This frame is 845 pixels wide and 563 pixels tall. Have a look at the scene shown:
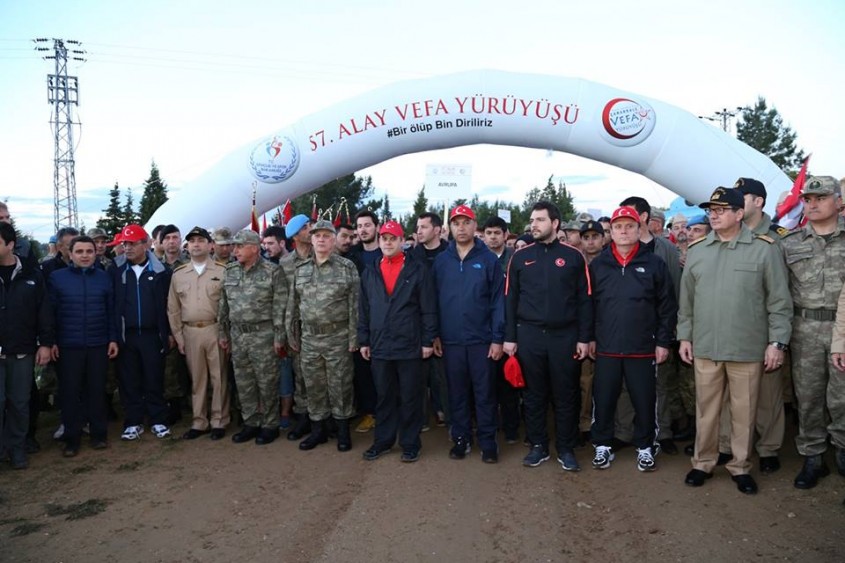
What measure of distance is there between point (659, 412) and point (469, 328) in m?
1.72

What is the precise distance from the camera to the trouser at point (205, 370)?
553 centimetres

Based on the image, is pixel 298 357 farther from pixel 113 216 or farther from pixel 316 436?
pixel 113 216

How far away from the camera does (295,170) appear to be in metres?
9.74

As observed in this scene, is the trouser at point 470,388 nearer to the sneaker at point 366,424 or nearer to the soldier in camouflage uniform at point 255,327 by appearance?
the sneaker at point 366,424

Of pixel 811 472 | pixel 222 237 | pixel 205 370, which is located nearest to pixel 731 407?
pixel 811 472

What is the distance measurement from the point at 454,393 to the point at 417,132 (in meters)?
5.72

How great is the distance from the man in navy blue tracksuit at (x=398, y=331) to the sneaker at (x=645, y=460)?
5.62 feet

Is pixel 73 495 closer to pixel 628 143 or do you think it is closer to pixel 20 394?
pixel 20 394

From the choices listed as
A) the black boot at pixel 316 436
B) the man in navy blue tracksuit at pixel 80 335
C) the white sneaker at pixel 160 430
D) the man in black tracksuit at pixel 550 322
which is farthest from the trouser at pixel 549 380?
the man in navy blue tracksuit at pixel 80 335

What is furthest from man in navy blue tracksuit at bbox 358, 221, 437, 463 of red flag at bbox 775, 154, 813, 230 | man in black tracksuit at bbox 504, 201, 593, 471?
red flag at bbox 775, 154, 813, 230

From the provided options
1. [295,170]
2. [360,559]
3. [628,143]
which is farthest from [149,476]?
[628,143]

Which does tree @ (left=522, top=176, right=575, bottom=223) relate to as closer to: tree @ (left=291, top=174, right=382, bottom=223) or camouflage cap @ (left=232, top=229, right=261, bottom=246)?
tree @ (left=291, top=174, right=382, bottom=223)

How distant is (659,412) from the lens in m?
4.85

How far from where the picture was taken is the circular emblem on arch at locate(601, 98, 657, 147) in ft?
30.0
